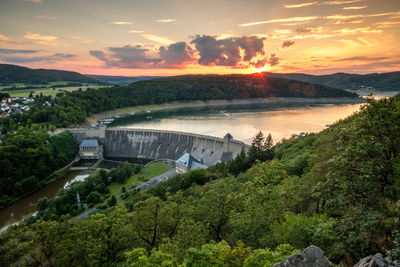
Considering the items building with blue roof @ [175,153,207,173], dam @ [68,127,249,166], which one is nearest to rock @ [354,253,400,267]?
building with blue roof @ [175,153,207,173]

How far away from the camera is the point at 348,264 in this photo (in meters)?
9.36

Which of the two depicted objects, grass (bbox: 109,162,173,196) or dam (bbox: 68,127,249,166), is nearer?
grass (bbox: 109,162,173,196)

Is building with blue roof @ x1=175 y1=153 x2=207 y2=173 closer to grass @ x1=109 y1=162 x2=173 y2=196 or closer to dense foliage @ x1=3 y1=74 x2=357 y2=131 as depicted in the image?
grass @ x1=109 y1=162 x2=173 y2=196

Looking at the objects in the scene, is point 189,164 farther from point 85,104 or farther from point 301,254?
point 85,104

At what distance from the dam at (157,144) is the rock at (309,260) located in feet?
151

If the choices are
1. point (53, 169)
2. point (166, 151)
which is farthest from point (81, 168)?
point (166, 151)

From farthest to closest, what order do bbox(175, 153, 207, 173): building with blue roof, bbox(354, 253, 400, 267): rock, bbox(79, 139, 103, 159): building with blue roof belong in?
bbox(79, 139, 103, 159): building with blue roof < bbox(175, 153, 207, 173): building with blue roof < bbox(354, 253, 400, 267): rock

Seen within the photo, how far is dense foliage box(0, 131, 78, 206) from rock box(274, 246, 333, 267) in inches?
2095

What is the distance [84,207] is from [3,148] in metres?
27.8

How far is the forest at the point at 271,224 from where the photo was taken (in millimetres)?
9156

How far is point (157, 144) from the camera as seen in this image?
68.9m

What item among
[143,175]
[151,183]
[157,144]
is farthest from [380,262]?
[157,144]

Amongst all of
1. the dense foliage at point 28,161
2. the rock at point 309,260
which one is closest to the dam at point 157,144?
the dense foliage at point 28,161

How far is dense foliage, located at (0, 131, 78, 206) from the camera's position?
4819cm
